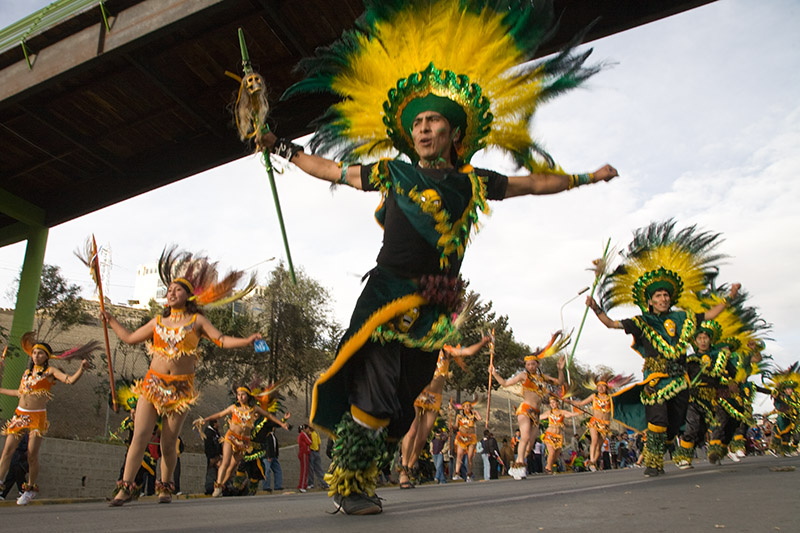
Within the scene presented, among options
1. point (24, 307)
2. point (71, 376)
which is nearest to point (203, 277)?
point (71, 376)

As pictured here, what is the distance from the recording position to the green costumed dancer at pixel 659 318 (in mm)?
7637

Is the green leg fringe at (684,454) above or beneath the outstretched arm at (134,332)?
beneath

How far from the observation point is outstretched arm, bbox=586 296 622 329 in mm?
7160

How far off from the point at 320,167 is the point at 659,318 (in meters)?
5.35

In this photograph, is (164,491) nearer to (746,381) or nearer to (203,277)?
(203,277)

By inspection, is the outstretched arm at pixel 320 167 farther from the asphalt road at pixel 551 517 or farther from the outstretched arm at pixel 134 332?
the outstretched arm at pixel 134 332

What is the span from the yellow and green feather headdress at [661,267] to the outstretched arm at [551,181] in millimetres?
3999

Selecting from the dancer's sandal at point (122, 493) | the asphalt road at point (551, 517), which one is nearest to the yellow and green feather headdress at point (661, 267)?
the asphalt road at point (551, 517)

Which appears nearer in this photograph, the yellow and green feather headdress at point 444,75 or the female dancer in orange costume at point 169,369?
the yellow and green feather headdress at point 444,75

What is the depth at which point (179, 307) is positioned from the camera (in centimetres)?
640

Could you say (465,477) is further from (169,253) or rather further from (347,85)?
(347,85)

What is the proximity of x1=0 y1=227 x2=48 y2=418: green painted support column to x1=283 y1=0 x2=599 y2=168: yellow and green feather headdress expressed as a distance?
10.4m

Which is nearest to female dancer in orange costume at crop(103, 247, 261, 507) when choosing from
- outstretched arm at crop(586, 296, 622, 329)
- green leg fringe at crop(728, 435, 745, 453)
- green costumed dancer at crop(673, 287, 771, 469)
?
outstretched arm at crop(586, 296, 622, 329)

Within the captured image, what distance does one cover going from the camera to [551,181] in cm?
416
